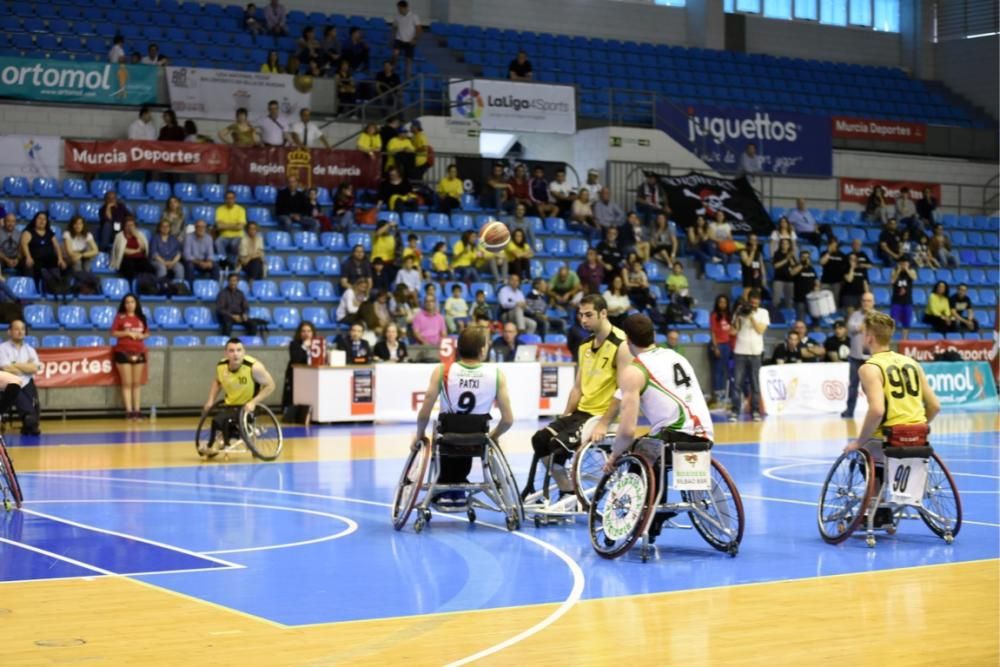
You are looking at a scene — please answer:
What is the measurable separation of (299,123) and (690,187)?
8.02m

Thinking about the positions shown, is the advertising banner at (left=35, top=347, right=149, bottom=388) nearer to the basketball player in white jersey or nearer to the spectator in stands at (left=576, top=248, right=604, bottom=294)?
the spectator in stands at (left=576, top=248, right=604, bottom=294)

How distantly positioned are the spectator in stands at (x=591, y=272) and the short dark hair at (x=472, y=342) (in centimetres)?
1433

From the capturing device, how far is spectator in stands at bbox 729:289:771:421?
2291 centimetres

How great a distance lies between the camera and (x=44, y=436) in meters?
19.0

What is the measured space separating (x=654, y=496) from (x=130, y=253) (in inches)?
572

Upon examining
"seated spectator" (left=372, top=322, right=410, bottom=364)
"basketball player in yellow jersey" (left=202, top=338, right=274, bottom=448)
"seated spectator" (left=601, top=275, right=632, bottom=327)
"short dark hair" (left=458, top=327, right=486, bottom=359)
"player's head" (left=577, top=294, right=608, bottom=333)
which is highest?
"seated spectator" (left=601, top=275, right=632, bottom=327)

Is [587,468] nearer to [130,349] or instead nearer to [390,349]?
[390,349]

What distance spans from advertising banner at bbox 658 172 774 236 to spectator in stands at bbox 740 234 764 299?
1.89m

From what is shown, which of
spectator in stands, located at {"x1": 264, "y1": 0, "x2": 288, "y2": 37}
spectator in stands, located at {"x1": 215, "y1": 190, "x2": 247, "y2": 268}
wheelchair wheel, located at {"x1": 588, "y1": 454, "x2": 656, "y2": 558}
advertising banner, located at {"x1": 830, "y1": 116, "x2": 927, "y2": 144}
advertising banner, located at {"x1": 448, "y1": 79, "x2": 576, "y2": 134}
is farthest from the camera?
advertising banner, located at {"x1": 830, "y1": 116, "x2": 927, "y2": 144}

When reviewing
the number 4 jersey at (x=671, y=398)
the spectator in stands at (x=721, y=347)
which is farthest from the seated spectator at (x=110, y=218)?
the number 4 jersey at (x=671, y=398)

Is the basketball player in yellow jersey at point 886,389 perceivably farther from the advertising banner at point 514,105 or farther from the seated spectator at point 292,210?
the advertising banner at point 514,105

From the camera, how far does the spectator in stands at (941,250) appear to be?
31.7 m

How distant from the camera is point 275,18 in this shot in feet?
93.8

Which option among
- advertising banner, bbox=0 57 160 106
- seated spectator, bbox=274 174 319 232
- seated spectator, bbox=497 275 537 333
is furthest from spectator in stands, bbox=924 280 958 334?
advertising banner, bbox=0 57 160 106
